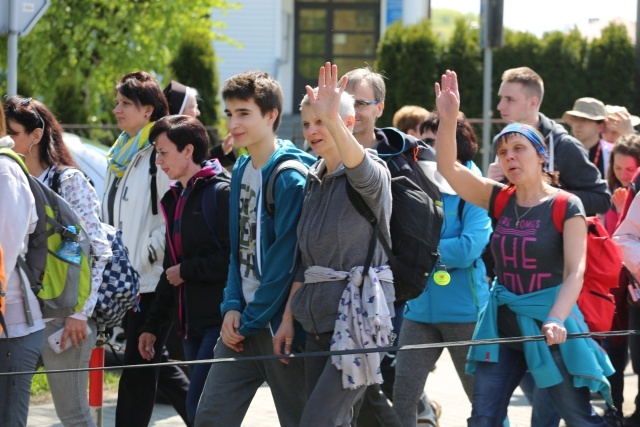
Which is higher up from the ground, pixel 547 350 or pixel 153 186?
pixel 153 186

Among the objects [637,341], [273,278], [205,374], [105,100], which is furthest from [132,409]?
[105,100]

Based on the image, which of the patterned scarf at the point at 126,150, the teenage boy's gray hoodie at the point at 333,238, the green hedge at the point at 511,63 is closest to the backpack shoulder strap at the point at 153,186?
the patterned scarf at the point at 126,150

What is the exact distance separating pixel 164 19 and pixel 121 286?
46.3 ft

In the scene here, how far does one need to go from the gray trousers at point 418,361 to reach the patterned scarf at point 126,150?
5.93ft

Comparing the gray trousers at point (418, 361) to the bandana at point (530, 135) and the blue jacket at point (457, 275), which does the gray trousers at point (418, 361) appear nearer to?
the blue jacket at point (457, 275)

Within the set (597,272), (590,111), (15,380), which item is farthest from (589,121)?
(15,380)

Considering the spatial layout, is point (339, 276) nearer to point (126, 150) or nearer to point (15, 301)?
point (15, 301)

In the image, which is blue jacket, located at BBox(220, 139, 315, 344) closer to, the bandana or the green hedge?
the bandana

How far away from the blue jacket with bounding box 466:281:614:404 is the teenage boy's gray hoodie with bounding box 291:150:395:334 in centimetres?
76

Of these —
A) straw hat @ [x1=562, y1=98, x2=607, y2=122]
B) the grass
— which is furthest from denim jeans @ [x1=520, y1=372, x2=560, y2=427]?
straw hat @ [x1=562, y1=98, x2=607, y2=122]

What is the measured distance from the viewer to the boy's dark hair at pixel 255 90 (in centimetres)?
526

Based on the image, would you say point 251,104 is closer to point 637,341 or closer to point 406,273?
point 406,273

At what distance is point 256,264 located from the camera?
5.20 meters

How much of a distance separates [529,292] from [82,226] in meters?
2.01
